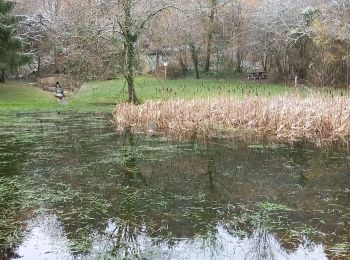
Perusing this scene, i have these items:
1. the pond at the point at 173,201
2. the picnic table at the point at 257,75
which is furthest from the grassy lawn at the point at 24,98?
the picnic table at the point at 257,75

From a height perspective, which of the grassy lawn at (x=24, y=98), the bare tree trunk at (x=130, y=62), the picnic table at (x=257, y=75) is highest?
the bare tree trunk at (x=130, y=62)

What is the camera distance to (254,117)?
11547 mm

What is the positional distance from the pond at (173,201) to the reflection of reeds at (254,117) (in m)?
1.18

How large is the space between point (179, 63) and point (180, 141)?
78.0 feet

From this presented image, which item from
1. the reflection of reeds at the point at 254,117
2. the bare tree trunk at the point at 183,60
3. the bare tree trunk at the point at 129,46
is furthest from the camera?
the bare tree trunk at the point at 183,60

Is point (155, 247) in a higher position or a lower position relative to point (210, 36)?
lower

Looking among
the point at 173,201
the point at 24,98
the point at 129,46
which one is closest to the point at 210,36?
the point at 24,98

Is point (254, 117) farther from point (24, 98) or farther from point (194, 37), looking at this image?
point (194, 37)

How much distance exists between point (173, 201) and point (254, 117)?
608 centimetres

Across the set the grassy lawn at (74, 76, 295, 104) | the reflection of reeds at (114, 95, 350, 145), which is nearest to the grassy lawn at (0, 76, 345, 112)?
the grassy lawn at (74, 76, 295, 104)

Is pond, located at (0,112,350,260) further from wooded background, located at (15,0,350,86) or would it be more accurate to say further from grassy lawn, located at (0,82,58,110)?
grassy lawn, located at (0,82,58,110)

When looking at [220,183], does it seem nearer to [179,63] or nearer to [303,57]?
[303,57]

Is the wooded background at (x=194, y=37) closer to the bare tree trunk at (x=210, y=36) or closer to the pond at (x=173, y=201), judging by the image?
the bare tree trunk at (x=210, y=36)

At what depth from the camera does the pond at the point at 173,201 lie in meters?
4.48
